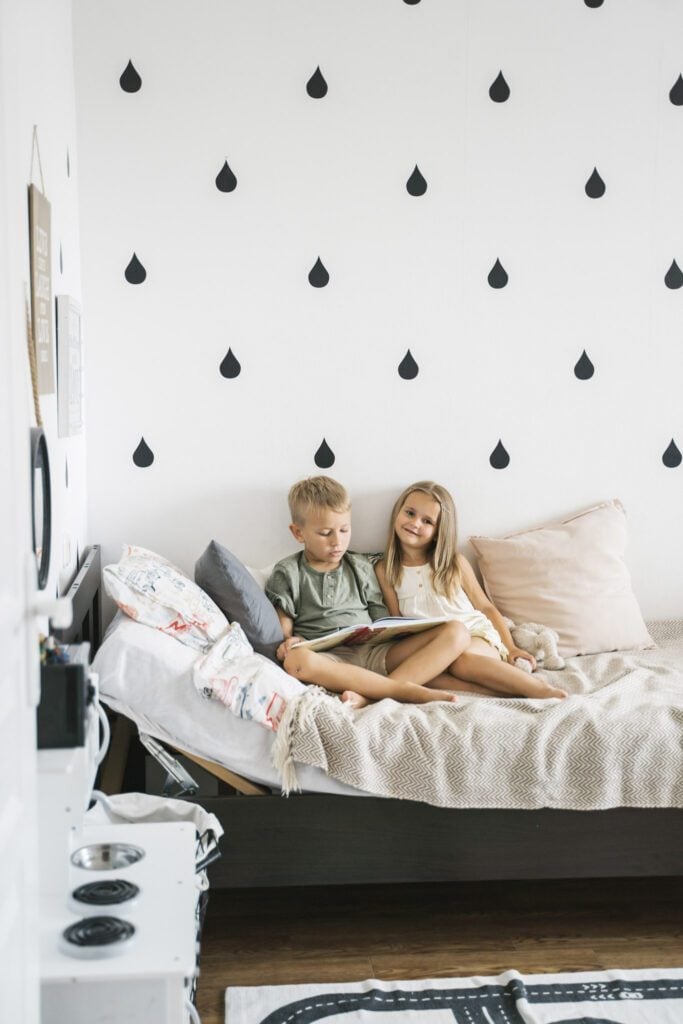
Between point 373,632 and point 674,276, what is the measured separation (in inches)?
55.3

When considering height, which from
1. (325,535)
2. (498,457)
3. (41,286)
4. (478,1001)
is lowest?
(478,1001)

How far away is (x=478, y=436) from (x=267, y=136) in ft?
3.33

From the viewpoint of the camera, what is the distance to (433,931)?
225 cm

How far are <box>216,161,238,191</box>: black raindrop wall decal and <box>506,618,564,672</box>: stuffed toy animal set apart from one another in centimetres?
144

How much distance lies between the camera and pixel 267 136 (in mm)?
2838

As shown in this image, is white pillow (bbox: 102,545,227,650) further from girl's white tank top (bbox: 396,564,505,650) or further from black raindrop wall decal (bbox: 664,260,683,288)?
black raindrop wall decal (bbox: 664,260,683,288)

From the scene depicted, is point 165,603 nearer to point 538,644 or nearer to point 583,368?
point 538,644

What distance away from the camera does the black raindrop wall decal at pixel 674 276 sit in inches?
120

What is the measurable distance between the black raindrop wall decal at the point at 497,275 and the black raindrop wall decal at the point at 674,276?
0.49m

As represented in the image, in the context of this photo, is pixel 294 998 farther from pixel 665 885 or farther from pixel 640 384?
pixel 640 384

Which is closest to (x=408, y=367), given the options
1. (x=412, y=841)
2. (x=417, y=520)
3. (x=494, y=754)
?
(x=417, y=520)

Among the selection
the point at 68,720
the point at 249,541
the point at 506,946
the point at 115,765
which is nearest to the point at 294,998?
the point at 506,946

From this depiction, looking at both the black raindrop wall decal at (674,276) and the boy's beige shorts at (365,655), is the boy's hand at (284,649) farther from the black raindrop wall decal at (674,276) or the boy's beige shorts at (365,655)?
the black raindrop wall decal at (674,276)

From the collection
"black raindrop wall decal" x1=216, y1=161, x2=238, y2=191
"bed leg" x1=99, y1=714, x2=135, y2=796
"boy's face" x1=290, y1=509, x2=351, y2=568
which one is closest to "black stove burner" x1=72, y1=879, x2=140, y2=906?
"bed leg" x1=99, y1=714, x2=135, y2=796
